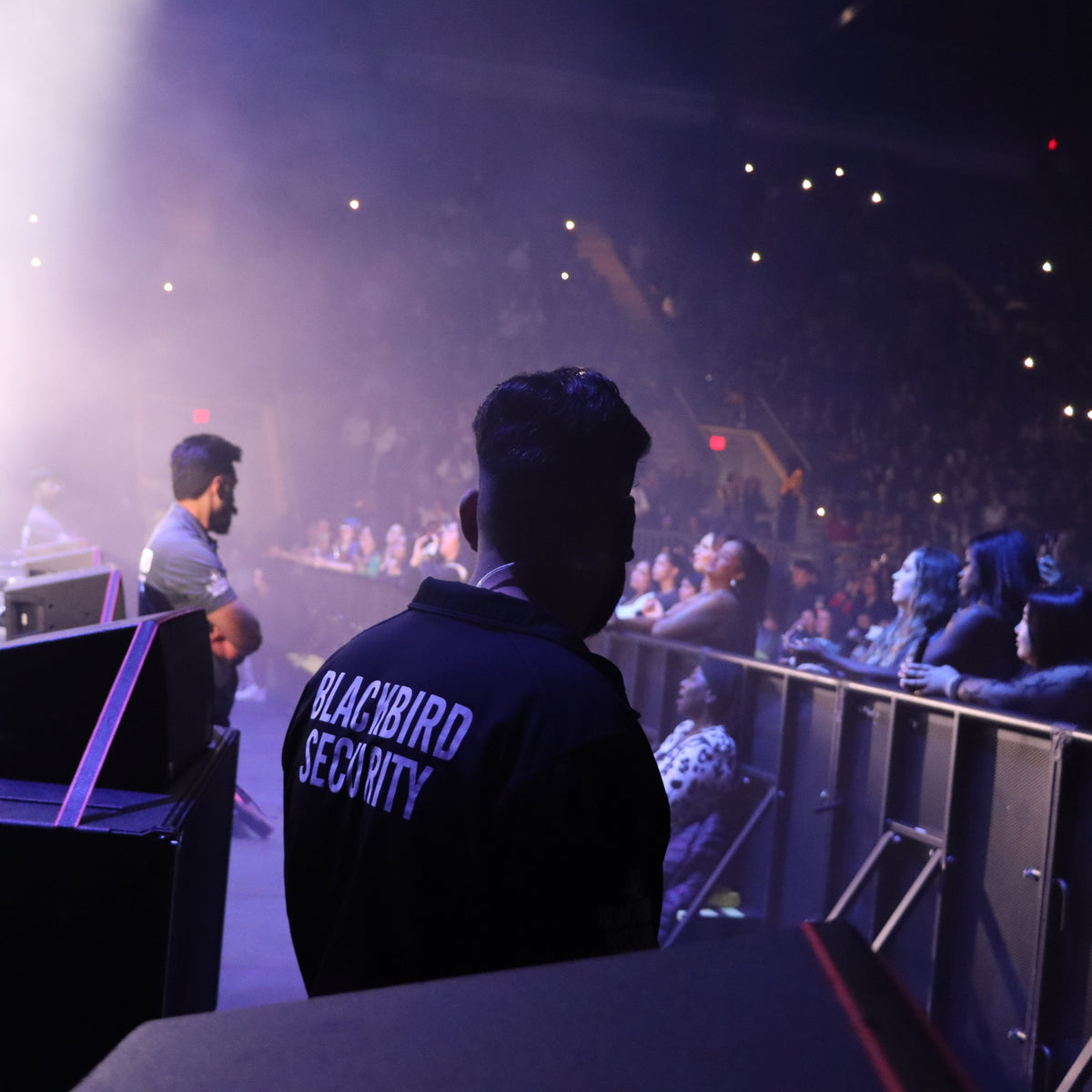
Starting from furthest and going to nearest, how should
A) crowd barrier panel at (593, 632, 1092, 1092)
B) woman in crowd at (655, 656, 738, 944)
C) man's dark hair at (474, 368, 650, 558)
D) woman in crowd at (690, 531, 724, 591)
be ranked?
woman in crowd at (690, 531, 724, 591)
woman in crowd at (655, 656, 738, 944)
crowd barrier panel at (593, 632, 1092, 1092)
man's dark hair at (474, 368, 650, 558)

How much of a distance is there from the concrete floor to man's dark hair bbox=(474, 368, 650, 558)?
179 cm

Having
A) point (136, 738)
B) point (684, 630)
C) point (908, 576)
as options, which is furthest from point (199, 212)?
point (136, 738)

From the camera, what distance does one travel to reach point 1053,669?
3.38 m

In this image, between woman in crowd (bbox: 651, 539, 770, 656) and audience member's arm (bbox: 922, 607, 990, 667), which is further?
woman in crowd (bbox: 651, 539, 770, 656)

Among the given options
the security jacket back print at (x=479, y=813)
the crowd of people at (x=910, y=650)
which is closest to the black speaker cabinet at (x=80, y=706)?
the security jacket back print at (x=479, y=813)

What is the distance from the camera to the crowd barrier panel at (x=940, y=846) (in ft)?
9.56

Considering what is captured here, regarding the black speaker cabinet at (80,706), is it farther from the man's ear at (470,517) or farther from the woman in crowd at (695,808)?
the woman in crowd at (695,808)

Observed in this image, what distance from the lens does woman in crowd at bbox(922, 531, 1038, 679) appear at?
3.78 metres

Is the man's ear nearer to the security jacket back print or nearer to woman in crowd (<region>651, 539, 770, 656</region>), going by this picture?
the security jacket back print

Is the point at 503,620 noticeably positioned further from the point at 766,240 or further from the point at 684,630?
the point at 766,240

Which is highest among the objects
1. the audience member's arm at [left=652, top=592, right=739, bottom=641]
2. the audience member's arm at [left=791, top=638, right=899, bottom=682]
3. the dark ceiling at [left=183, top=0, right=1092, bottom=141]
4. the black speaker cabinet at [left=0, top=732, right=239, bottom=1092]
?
the dark ceiling at [left=183, top=0, right=1092, bottom=141]

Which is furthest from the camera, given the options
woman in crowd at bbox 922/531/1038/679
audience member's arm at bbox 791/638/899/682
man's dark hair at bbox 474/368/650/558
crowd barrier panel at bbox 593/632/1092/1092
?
audience member's arm at bbox 791/638/899/682

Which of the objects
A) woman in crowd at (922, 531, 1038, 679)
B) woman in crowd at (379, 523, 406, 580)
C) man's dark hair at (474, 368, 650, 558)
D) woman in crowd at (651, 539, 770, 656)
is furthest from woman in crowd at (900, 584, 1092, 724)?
woman in crowd at (379, 523, 406, 580)

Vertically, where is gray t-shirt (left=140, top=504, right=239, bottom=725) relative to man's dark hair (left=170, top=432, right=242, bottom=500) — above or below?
below
